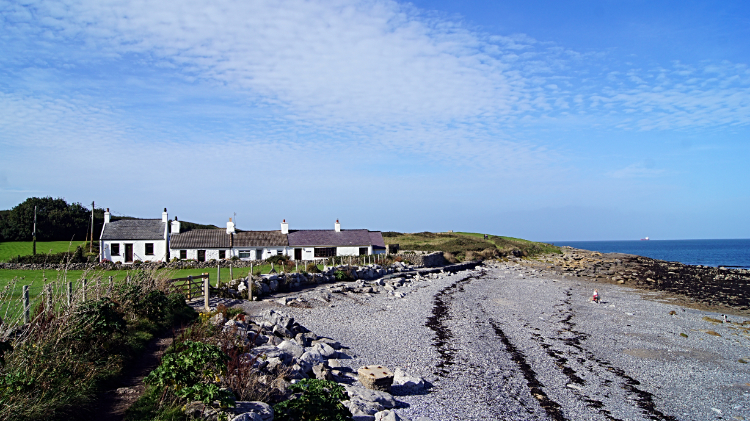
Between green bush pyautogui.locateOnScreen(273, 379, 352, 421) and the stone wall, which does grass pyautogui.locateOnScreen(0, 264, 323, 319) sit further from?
the stone wall

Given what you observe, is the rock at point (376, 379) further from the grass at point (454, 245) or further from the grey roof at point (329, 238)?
the grass at point (454, 245)

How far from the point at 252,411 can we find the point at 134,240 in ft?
139

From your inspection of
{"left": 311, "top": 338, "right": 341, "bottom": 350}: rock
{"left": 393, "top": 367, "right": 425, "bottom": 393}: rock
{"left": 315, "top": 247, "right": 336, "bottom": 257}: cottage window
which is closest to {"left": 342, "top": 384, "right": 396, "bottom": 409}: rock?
{"left": 393, "top": 367, "right": 425, "bottom": 393}: rock

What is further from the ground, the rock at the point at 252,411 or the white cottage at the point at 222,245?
the white cottage at the point at 222,245

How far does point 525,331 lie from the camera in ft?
60.7

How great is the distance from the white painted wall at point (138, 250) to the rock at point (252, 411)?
39.7m

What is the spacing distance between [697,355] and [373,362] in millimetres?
11720

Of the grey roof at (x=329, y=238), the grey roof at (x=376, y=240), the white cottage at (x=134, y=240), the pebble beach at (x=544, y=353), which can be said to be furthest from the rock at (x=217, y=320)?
the grey roof at (x=376, y=240)

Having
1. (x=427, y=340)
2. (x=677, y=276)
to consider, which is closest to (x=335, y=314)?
(x=427, y=340)

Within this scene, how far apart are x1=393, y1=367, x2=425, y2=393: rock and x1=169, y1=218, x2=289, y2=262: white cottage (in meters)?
37.1

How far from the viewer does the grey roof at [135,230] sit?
43.2 m

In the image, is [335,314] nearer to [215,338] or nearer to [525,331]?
[525,331]

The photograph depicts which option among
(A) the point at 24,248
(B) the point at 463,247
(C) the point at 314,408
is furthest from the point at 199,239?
(C) the point at 314,408

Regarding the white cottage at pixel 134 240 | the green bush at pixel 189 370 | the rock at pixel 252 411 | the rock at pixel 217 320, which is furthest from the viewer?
the white cottage at pixel 134 240
